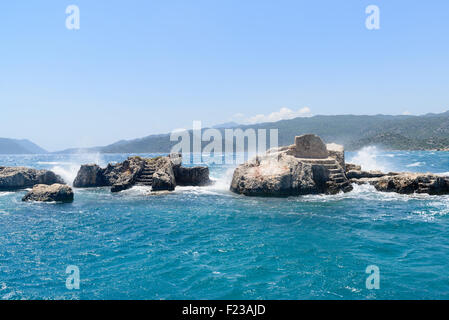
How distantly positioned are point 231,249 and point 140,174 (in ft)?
81.2

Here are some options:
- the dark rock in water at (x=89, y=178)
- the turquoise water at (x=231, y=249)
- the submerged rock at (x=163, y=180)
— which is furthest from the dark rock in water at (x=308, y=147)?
the dark rock in water at (x=89, y=178)

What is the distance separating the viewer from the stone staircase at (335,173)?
86.4 feet

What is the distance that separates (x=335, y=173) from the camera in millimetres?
27188

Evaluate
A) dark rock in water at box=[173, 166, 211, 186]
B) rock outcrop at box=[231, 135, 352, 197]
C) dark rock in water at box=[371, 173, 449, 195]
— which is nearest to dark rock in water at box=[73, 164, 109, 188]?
dark rock in water at box=[173, 166, 211, 186]

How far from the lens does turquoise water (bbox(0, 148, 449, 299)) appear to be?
29.4ft

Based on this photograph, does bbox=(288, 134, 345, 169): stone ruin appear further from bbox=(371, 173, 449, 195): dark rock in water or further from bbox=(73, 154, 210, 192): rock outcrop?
bbox=(73, 154, 210, 192): rock outcrop

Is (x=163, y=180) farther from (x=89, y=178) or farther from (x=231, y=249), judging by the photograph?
(x=231, y=249)

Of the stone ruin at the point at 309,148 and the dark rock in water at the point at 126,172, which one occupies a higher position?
the stone ruin at the point at 309,148

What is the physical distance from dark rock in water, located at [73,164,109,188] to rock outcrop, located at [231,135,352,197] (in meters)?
17.9

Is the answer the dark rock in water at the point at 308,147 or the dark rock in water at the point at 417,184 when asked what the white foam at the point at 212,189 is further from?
the dark rock in water at the point at 417,184

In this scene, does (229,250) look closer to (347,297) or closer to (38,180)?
(347,297)

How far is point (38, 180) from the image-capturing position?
35094mm

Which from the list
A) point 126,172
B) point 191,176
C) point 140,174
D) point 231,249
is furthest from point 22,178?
point 231,249

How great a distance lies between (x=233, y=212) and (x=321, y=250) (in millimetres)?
8432
